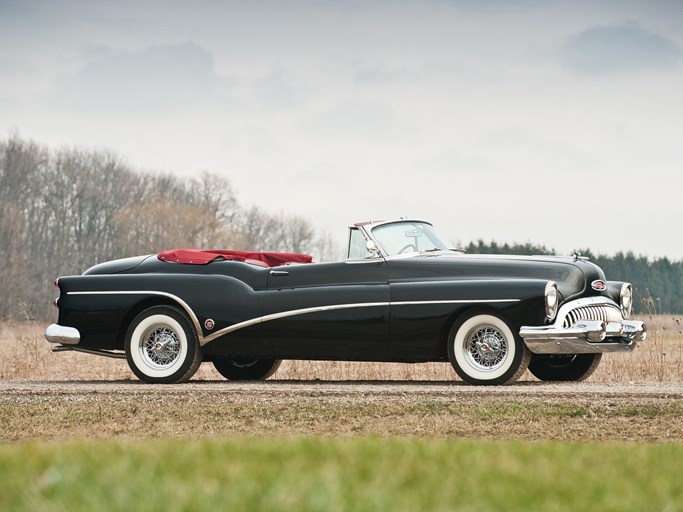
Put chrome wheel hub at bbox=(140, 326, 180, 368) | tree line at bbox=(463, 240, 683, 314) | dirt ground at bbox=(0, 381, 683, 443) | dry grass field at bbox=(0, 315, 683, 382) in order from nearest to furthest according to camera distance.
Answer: dirt ground at bbox=(0, 381, 683, 443)
chrome wheel hub at bbox=(140, 326, 180, 368)
dry grass field at bbox=(0, 315, 683, 382)
tree line at bbox=(463, 240, 683, 314)

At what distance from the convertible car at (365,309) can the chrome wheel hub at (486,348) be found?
13mm

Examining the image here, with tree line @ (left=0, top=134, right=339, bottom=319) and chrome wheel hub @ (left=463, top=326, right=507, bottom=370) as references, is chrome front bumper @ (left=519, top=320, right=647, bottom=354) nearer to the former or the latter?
chrome wheel hub @ (left=463, top=326, right=507, bottom=370)

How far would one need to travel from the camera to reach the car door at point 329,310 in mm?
10962

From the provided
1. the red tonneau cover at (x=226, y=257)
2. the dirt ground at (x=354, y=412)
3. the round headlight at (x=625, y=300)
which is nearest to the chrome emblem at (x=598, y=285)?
the round headlight at (x=625, y=300)

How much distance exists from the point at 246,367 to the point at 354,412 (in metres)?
3.78

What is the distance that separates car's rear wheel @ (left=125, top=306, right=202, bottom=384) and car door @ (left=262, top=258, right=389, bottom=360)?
0.98 m

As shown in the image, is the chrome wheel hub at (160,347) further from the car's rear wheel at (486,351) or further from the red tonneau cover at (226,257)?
the car's rear wheel at (486,351)

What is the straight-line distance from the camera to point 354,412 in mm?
9586

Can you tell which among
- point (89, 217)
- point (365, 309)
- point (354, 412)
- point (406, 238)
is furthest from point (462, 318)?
point (89, 217)

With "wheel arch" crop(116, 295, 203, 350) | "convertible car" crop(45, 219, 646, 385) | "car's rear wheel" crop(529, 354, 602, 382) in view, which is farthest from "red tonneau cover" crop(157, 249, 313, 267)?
"car's rear wheel" crop(529, 354, 602, 382)

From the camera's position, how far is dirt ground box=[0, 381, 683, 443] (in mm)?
8914

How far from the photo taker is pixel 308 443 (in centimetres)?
523

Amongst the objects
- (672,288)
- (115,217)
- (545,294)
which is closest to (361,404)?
(545,294)

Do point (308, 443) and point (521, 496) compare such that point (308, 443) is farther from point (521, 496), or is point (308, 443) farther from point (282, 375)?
point (282, 375)
